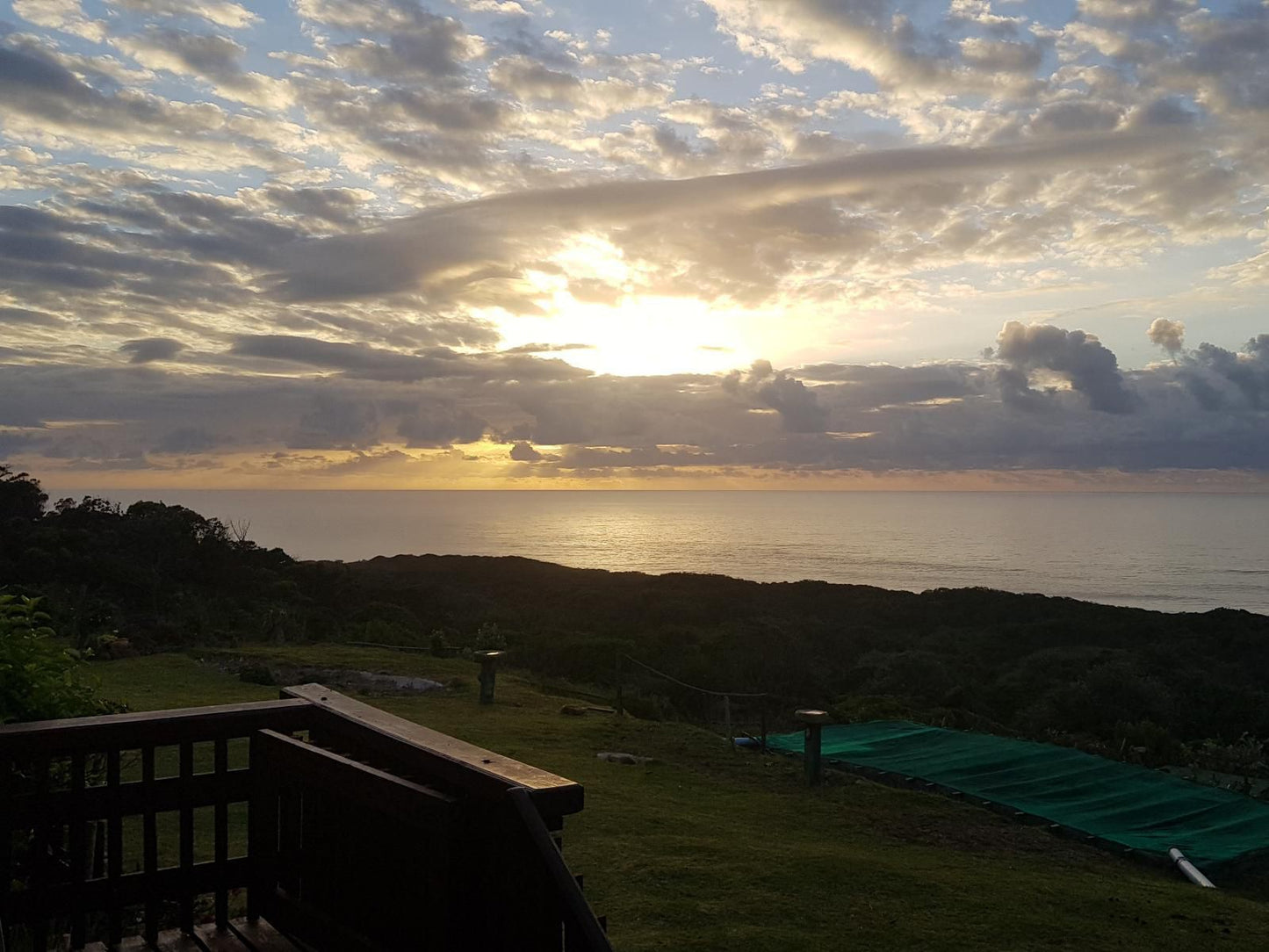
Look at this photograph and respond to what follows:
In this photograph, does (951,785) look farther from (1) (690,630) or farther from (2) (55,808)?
(1) (690,630)

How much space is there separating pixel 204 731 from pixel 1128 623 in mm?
44701

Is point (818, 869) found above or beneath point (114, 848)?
beneath

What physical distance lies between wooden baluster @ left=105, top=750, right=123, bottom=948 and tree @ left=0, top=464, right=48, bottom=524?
36.0 meters

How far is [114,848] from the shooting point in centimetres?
316

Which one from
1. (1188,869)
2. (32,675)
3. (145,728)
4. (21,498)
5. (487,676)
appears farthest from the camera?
(21,498)

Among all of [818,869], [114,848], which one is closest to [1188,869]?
[818,869]

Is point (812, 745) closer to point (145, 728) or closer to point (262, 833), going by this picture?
point (262, 833)

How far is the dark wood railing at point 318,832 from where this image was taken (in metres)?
2.31

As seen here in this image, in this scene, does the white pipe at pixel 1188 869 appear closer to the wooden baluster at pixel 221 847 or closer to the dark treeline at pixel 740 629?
the dark treeline at pixel 740 629

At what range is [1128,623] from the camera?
41500 millimetres

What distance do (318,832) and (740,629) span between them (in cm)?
3637

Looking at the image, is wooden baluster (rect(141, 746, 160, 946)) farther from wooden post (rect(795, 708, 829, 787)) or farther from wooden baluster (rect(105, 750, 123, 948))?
wooden post (rect(795, 708, 829, 787))

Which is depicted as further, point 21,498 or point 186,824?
point 21,498

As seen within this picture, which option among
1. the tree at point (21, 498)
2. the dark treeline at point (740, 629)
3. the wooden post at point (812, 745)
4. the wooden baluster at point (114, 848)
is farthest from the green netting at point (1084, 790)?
the tree at point (21, 498)
